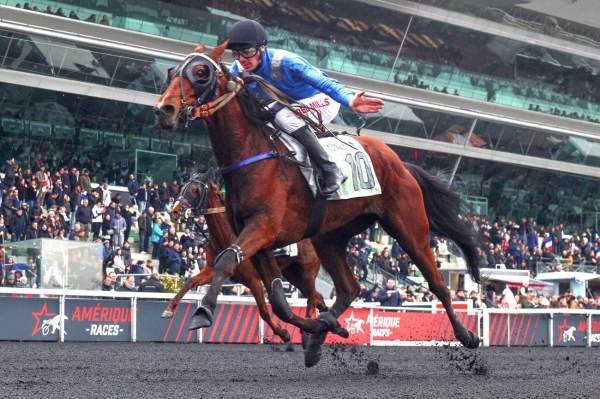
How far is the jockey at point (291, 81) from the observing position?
7465 millimetres

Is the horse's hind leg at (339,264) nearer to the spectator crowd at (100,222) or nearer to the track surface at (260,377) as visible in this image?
the track surface at (260,377)

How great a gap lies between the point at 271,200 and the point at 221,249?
18.1 ft

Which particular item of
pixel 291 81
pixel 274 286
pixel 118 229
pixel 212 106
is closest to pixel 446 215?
pixel 291 81

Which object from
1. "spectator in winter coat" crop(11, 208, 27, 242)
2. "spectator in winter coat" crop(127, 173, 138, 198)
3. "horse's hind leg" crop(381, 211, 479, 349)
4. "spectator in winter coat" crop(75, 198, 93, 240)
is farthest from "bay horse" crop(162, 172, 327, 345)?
"spectator in winter coat" crop(127, 173, 138, 198)

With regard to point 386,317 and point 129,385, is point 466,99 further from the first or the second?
point 129,385

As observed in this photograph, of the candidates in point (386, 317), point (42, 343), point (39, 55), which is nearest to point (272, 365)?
point (42, 343)

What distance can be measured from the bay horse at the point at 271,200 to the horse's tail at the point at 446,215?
31 cm

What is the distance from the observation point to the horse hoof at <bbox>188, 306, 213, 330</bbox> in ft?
20.8

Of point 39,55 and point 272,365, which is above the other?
point 39,55

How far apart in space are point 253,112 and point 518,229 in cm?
2841

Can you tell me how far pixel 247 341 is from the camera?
53.6 feet

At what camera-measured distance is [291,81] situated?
784 centimetres

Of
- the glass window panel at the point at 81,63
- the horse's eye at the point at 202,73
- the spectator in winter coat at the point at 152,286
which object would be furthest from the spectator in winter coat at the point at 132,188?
the horse's eye at the point at 202,73

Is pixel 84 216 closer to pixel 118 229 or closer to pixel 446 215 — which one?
pixel 118 229
